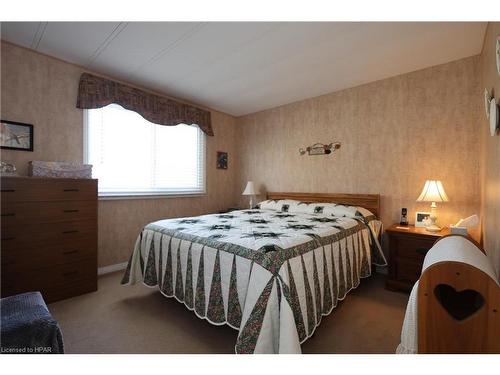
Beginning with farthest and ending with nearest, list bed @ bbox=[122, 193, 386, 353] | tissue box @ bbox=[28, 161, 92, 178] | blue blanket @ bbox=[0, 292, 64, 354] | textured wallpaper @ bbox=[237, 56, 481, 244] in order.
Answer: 1. textured wallpaper @ bbox=[237, 56, 481, 244]
2. tissue box @ bbox=[28, 161, 92, 178]
3. bed @ bbox=[122, 193, 386, 353]
4. blue blanket @ bbox=[0, 292, 64, 354]

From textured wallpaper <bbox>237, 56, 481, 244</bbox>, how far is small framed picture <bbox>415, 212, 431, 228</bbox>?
0.11m

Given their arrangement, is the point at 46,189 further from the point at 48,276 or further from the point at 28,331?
the point at 28,331

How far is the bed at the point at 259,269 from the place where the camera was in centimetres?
136

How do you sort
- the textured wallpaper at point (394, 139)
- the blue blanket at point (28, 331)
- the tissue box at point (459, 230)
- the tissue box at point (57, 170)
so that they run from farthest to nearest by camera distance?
1. the textured wallpaper at point (394, 139)
2. the tissue box at point (57, 170)
3. the tissue box at point (459, 230)
4. the blue blanket at point (28, 331)

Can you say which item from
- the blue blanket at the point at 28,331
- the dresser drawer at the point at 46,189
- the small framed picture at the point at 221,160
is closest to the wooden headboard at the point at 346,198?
the small framed picture at the point at 221,160

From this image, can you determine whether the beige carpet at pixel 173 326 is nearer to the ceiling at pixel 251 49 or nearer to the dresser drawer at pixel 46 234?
the dresser drawer at pixel 46 234

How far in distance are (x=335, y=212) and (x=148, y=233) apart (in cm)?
204

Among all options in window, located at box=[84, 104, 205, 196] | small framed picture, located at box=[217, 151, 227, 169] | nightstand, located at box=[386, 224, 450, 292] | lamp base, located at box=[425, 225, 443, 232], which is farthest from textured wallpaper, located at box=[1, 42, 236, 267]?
lamp base, located at box=[425, 225, 443, 232]

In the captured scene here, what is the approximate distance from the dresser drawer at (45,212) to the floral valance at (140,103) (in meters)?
1.15

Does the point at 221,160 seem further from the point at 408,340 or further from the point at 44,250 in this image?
the point at 408,340

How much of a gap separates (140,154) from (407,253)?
10.9 ft

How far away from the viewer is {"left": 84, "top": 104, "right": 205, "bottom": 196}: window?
2.90 meters

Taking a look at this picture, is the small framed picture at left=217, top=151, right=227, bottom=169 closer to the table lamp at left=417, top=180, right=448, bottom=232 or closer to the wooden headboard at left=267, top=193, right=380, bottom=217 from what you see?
the wooden headboard at left=267, top=193, right=380, bottom=217
